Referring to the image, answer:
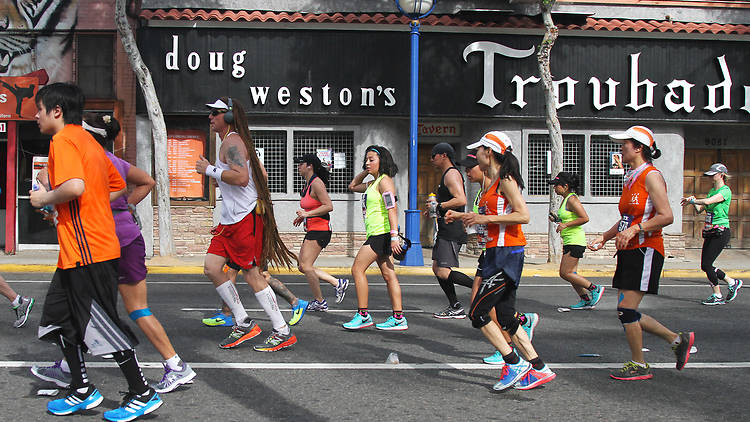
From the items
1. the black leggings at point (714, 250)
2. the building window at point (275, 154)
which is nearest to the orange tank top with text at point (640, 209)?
the black leggings at point (714, 250)

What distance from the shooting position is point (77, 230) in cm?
450

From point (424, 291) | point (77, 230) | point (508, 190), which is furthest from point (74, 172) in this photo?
point (424, 291)

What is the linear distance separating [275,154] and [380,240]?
9.34 metres

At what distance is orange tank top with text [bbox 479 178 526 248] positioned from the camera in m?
5.66

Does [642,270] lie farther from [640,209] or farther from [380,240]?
[380,240]

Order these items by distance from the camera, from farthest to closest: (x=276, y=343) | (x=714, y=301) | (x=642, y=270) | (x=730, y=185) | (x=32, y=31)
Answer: (x=730, y=185)
(x=32, y=31)
(x=714, y=301)
(x=276, y=343)
(x=642, y=270)

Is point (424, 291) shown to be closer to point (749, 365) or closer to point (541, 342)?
point (541, 342)

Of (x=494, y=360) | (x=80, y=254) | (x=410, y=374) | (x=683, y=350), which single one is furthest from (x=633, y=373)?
(x=80, y=254)

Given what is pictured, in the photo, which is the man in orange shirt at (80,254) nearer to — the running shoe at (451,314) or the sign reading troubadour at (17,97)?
the running shoe at (451,314)

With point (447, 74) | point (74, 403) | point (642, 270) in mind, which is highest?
point (447, 74)

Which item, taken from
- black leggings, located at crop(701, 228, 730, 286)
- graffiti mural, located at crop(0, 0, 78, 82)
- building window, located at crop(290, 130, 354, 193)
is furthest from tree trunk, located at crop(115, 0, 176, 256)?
black leggings, located at crop(701, 228, 730, 286)

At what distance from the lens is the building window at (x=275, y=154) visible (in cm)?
1686

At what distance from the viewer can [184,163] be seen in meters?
16.5

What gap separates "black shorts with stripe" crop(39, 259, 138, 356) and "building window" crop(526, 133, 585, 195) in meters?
13.7
